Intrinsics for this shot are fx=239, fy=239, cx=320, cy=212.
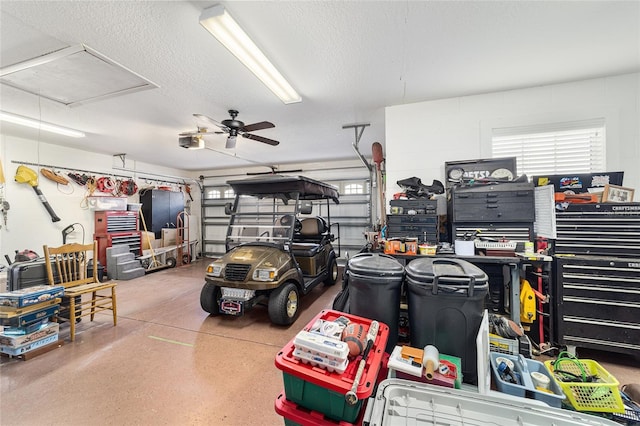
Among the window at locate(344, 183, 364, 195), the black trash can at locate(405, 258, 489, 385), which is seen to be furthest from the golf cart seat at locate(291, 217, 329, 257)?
the black trash can at locate(405, 258, 489, 385)

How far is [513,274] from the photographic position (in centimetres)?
235

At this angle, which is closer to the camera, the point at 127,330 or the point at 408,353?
the point at 408,353

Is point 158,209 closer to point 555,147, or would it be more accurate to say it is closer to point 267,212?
point 267,212

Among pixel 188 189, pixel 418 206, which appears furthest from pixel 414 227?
pixel 188 189

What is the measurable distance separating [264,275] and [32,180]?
228 inches

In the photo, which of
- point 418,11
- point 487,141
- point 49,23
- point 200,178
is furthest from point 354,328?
point 200,178

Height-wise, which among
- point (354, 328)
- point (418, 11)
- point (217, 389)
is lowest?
point (217, 389)

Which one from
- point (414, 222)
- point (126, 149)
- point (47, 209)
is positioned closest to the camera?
point (414, 222)

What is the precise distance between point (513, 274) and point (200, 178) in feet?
30.1

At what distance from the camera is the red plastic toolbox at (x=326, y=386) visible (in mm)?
1098

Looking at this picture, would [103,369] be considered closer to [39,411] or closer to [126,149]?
[39,411]

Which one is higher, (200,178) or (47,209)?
(200,178)

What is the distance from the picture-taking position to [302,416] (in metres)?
1.17

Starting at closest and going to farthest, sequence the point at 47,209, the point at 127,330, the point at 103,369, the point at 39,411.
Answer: the point at 39,411 < the point at 103,369 < the point at 127,330 < the point at 47,209
